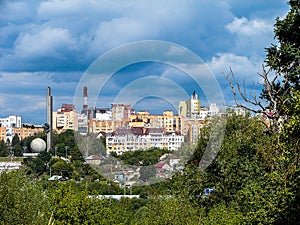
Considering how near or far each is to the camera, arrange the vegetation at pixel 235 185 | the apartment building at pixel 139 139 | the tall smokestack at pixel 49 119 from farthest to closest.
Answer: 1. the tall smokestack at pixel 49 119
2. the apartment building at pixel 139 139
3. the vegetation at pixel 235 185

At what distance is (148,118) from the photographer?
22766mm

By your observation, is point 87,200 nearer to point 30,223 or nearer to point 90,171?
point 30,223

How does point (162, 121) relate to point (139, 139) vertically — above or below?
above

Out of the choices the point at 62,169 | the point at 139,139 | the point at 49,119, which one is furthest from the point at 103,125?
the point at 49,119

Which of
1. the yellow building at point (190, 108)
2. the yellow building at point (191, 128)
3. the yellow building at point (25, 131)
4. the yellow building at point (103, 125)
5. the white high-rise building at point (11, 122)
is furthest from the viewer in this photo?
the white high-rise building at point (11, 122)

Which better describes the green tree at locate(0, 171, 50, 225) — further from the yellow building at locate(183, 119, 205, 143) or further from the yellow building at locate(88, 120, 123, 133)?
the yellow building at locate(88, 120, 123, 133)

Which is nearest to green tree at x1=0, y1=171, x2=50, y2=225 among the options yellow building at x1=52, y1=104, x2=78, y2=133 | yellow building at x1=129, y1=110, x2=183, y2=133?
yellow building at x1=129, y1=110, x2=183, y2=133

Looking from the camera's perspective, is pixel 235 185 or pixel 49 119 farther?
pixel 49 119

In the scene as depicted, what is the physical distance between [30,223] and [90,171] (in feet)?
86.8

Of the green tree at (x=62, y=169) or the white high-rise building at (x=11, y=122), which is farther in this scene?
the white high-rise building at (x=11, y=122)

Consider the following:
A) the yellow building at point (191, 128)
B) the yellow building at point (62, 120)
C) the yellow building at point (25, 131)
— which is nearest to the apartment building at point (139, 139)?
the yellow building at point (191, 128)

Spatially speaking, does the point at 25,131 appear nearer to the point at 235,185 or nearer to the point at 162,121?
the point at 162,121

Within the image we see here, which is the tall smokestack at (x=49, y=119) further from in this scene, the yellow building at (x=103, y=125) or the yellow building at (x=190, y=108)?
the yellow building at (x=190, y=108)

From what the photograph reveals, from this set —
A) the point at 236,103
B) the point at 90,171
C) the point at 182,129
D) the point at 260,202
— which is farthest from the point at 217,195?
the point at 90,171
